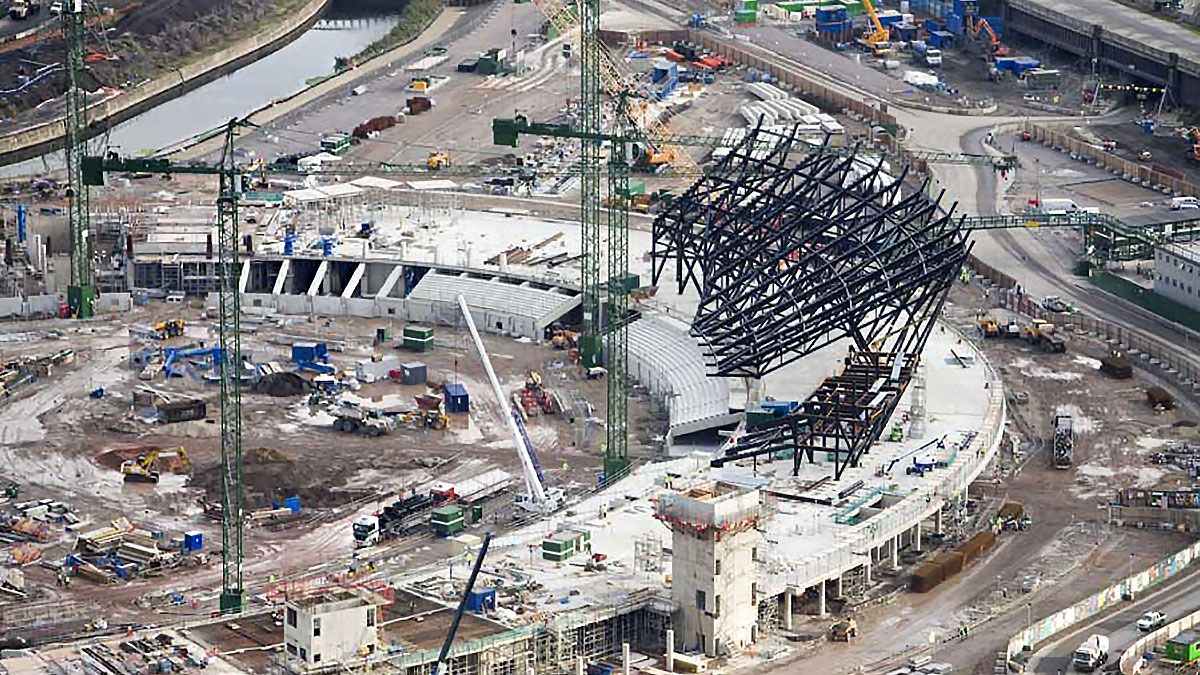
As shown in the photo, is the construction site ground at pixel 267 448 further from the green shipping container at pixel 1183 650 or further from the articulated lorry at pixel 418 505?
the green shipping container at pixel 1183 650

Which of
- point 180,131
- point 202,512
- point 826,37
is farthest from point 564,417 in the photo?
point 826,37

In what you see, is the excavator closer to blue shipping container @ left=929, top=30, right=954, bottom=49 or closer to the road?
blue shipping container @ left=929, top=30, right=954, bottom=49

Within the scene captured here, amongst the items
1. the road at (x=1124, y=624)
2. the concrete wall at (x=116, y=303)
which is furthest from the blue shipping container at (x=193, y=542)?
the concrete wall at (x=116, y=303)

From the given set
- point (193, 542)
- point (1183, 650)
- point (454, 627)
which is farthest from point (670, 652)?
point (193, 542)

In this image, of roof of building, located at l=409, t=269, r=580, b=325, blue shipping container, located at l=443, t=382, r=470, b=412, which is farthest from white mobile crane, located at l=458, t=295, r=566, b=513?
roof of building, located at l=409, t=269, r=580, b=325

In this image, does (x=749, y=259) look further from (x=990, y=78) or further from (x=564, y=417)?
(x=990, y=78)
